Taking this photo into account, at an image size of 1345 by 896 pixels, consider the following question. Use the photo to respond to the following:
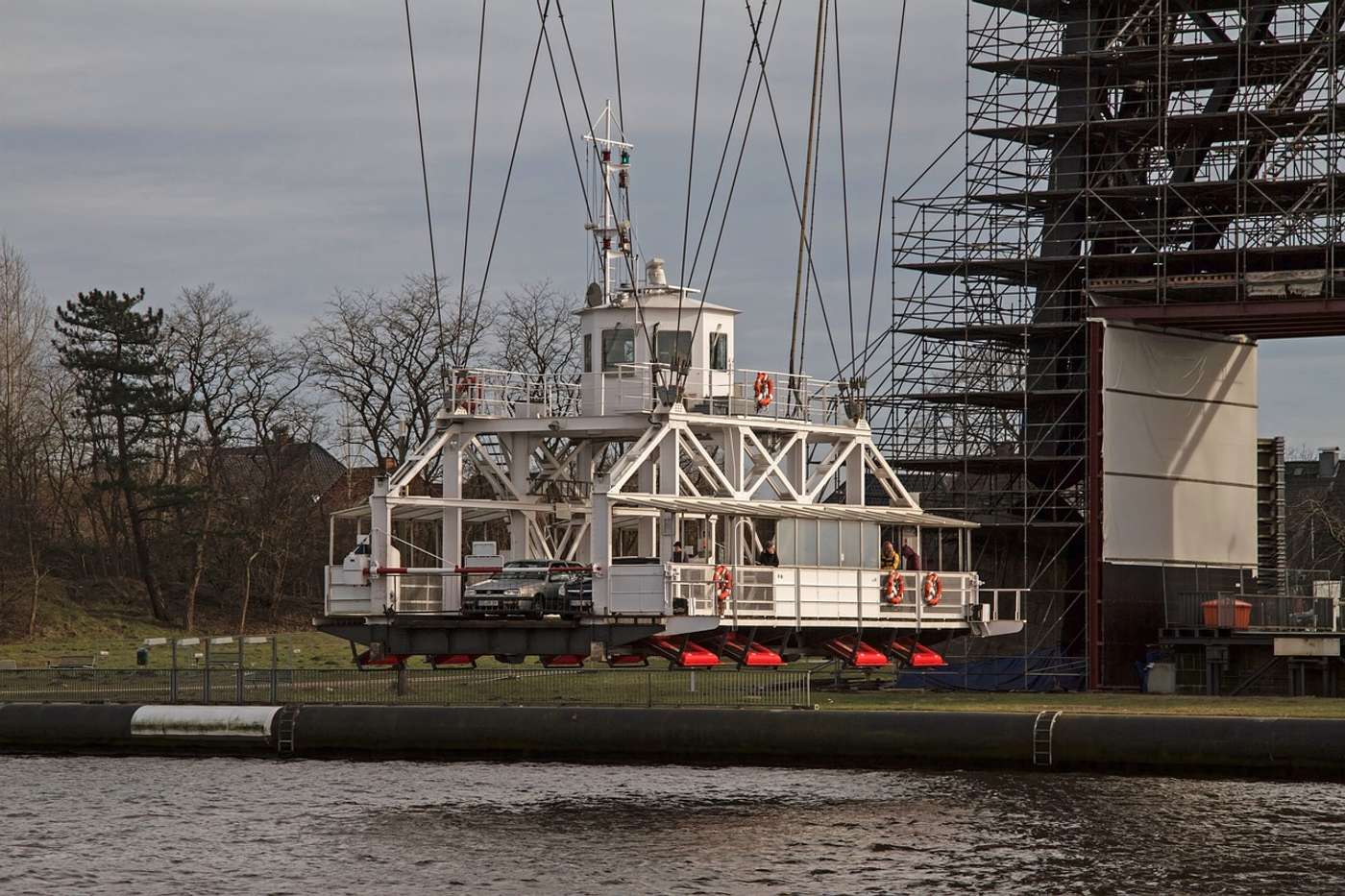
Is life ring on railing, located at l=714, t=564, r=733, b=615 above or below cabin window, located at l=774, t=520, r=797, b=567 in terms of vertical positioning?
below

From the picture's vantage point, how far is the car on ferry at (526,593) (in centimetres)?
4338

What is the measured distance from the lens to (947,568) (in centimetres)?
6788

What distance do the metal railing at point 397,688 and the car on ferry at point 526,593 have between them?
1216mm

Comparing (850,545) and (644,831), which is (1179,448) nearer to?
(850,545)

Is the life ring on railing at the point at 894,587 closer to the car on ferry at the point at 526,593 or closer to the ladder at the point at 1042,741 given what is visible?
the car on ferry at the point at 526,593

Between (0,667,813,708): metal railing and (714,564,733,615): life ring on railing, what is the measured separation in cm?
165

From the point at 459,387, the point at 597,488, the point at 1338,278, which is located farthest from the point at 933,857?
the point at 1338,278

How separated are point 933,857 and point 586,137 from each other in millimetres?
25081

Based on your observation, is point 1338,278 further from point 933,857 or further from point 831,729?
point 933,857

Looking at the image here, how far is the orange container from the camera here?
5459cm

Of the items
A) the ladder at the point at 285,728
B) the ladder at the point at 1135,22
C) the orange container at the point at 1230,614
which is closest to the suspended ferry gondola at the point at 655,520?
the ladder at the point at 285,728

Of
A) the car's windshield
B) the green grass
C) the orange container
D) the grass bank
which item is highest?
the car's windshield

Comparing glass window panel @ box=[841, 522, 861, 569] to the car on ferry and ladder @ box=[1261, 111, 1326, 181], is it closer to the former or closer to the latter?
the car on ferry

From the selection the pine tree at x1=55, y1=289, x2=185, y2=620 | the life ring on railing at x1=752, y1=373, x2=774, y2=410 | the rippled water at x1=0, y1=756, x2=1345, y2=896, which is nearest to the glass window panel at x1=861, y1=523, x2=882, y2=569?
the life ring on railing at x1=752, y1=373, x2=774, y2=410
